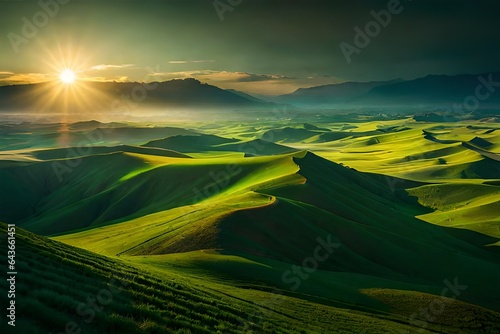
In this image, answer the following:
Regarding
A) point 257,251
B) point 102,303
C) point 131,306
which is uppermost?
point 102,303

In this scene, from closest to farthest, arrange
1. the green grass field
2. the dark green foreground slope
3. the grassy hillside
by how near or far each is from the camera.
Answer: the dark green foreground slope → the grassy hillside → the green grass field

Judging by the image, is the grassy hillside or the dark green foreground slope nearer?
the dark green foreground slope

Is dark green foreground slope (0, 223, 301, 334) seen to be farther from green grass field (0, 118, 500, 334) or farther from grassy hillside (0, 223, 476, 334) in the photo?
green grass field (0, 118, 500, 334)

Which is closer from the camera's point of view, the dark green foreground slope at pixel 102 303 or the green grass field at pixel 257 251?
the dark green foreground slope at pixel 102 303

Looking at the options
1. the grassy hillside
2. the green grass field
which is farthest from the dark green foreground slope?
the green grass field

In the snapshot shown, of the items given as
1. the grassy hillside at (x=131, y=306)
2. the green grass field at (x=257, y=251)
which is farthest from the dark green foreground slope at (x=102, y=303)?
the green grass field at (x=257, y=251)

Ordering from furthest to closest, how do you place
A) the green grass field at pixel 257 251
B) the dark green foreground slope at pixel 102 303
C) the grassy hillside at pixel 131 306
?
the green grass field at pixel 257 251
the grassy hillside at pixel 131 306
the dark green foreground slope at pixel 102 303

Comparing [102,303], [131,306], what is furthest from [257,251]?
[102,303]

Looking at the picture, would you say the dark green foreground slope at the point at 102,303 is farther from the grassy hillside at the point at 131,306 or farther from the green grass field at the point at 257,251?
the green grass field at the point at 257,251

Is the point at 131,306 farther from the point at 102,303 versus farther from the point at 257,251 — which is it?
the point at 257,251

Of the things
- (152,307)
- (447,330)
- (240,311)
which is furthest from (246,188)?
(152,307)

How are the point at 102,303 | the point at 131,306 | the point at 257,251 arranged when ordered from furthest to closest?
the point at 257,251 < the point at 131,306 < the point at 102,303

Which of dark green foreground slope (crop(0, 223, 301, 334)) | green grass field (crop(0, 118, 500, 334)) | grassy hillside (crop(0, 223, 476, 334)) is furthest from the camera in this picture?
green grass field (crop(0, 118, 500, 334))
